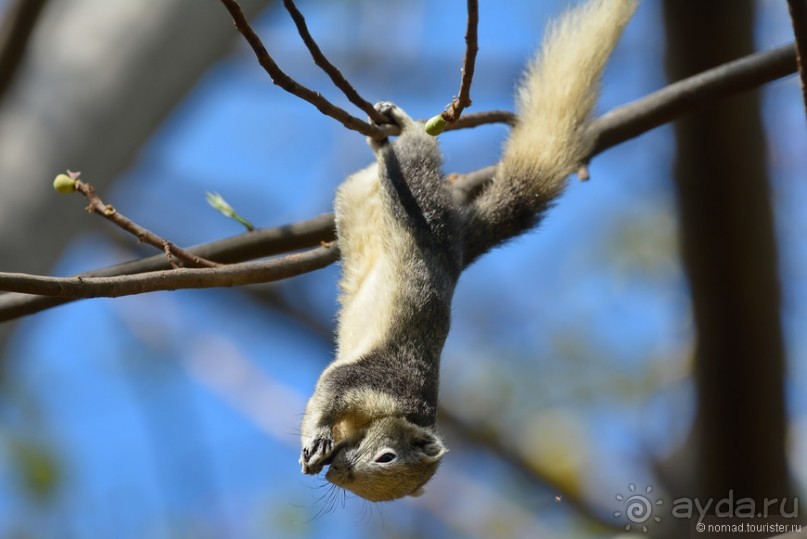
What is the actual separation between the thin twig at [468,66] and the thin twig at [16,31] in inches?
85.9

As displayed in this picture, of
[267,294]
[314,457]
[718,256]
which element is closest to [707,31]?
[718,256]

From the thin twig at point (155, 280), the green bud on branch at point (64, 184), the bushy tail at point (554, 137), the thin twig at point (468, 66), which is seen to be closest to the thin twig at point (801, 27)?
the thin twig at point (468, 66)

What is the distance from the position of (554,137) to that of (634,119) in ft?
1.37

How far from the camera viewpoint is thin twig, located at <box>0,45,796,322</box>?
11.4 ft

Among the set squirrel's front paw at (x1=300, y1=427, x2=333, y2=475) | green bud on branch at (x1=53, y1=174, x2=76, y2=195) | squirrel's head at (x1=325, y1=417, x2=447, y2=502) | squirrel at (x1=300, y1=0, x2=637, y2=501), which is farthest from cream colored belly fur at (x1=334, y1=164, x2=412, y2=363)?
green bud on branch at (x1=53, y1=174, x2=76, y2=195)

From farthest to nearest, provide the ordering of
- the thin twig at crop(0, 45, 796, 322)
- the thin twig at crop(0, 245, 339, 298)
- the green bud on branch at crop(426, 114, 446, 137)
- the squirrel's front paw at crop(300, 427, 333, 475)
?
1. the thin twig at crop(0, 45, 796, 322)
2. the squirrel's front paw at crop(300, 427, 333, 475)
3. the green bud on branch at crop(426, 114, 446, 137)
4. the thin twig at crop(0, 245, 339, 298)

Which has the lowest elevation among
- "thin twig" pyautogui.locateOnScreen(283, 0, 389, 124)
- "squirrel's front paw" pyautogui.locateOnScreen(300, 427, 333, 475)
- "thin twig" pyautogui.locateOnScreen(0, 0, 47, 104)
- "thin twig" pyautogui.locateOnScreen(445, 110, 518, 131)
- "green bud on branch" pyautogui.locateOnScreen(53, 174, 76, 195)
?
"squirrel's front paw" pyautogui.locateOnScreen(300, 427, 333, 475)

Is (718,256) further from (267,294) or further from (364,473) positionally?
(267,294)

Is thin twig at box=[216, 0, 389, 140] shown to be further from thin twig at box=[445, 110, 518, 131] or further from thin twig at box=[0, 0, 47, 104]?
thin twig at box=[0, 0, 47, 104]

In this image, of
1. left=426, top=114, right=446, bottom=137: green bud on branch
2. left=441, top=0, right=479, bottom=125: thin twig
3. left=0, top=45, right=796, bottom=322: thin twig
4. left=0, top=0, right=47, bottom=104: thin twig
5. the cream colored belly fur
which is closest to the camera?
left=441, top=0, right=479, bottom=125: thin twig

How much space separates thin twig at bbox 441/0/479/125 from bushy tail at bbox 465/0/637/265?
125cm

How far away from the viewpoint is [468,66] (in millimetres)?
2773

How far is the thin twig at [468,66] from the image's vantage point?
2.64 metres

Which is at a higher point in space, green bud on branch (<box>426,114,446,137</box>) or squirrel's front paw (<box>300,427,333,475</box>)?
green bud on branch (<box>426,114,446,137</box>)
